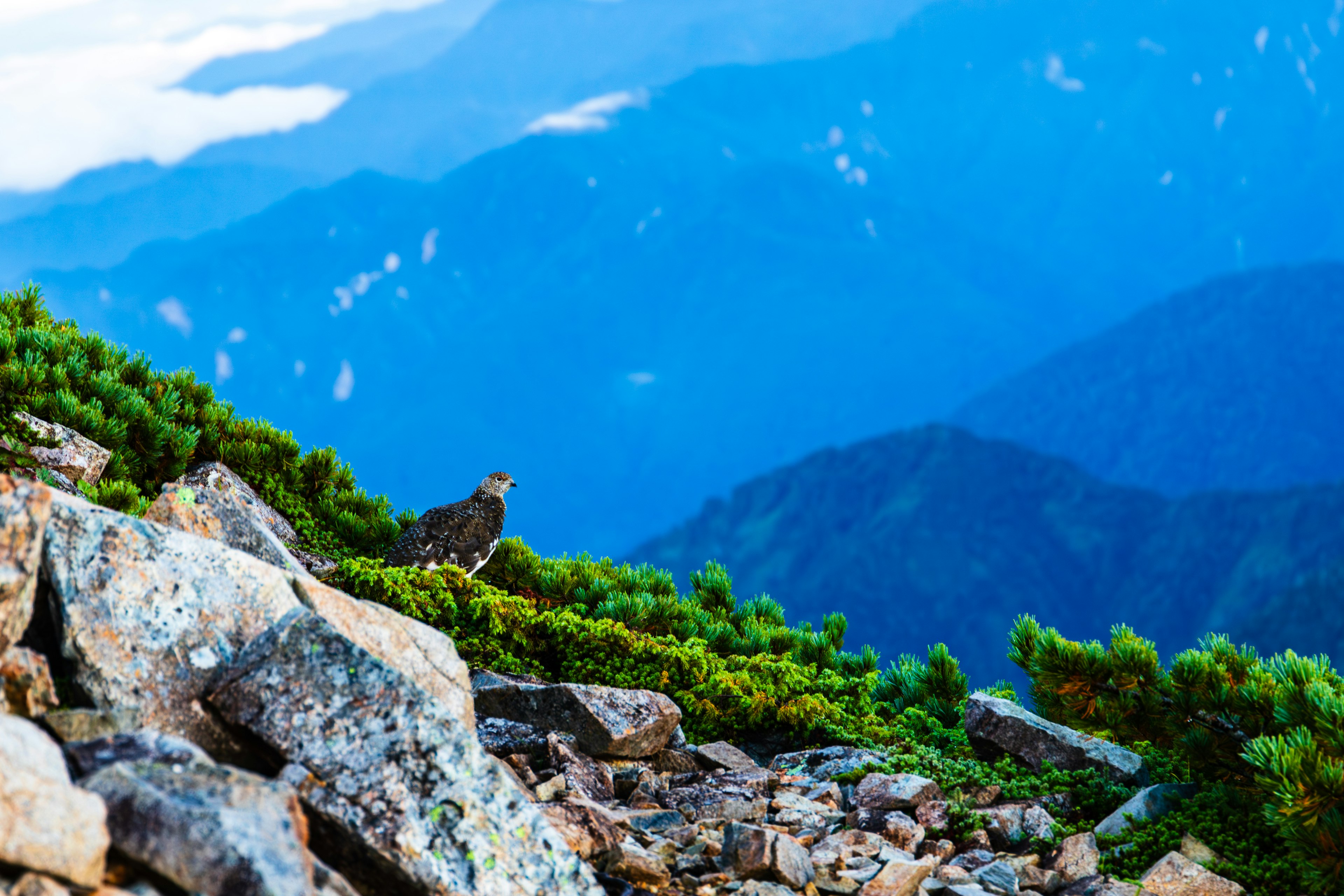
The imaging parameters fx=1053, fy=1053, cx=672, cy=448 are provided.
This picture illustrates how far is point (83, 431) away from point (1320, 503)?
621 ft

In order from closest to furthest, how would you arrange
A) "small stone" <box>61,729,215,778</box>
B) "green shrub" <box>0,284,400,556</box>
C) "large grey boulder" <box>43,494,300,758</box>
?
"small stone" <box>61,729,215,778</box> < "large grey boulder" <box>43,494,300,758</box> < "green shrub" <box>0,284,400,556</box>

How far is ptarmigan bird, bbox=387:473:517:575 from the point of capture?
36.7ft

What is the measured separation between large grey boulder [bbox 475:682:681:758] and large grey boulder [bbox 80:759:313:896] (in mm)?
4833

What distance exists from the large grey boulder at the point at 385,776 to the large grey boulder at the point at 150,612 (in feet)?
0.74

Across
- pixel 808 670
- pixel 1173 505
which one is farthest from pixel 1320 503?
pixel 808 670

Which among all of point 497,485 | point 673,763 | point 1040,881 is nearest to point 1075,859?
point 1040,881

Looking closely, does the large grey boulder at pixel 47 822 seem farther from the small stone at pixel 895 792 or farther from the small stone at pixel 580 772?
the small stone at pixel 895 792

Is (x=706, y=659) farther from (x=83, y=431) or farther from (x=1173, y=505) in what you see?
(x=1173, y=505)

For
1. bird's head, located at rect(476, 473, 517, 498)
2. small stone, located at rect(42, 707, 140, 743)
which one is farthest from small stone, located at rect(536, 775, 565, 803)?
bird's head, located at rect(476, 473, 517, 498)

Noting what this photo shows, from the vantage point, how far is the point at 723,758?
935 cm

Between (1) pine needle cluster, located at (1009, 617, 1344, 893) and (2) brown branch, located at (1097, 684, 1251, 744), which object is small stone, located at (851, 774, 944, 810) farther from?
(2) brown branch, located at (1097, 684, 1251, 744)

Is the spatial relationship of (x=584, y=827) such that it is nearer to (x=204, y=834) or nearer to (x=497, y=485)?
(x=204, y=834)

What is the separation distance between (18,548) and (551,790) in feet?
12.6

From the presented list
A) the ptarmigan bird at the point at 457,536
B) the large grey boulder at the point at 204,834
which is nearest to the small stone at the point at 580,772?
the ptarmigan bird at the point at 457,536
